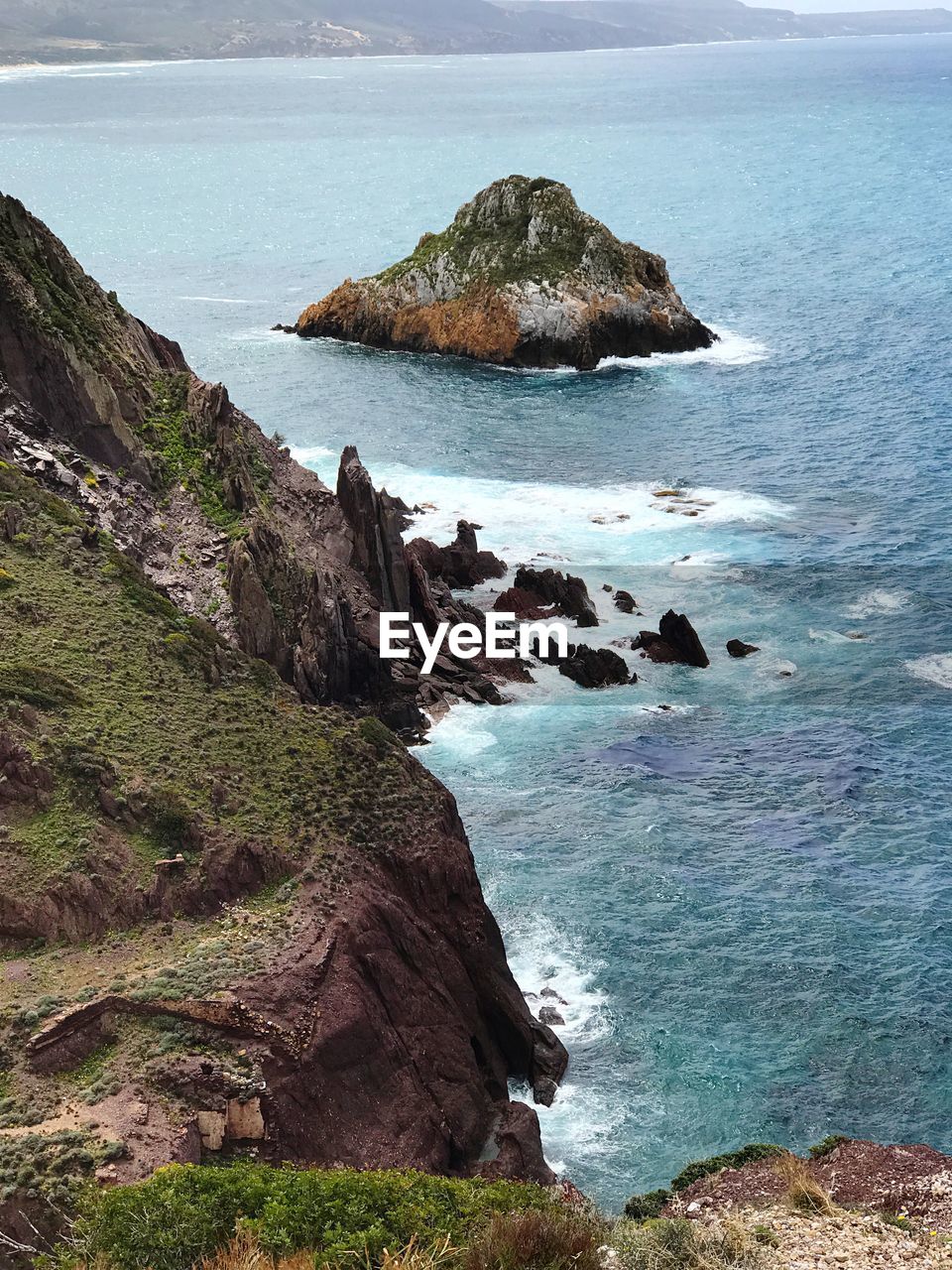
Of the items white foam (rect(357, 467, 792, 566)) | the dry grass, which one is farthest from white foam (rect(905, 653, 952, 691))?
the dry grass

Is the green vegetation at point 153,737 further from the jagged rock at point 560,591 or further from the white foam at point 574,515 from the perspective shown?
the white foam at point 574,515

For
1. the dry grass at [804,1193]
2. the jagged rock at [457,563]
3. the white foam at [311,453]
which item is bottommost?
the dry grass at [804,1193]

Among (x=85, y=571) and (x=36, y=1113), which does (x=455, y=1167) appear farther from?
(x=85, y=571)

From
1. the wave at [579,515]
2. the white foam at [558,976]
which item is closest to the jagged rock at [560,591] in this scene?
the wave at [579,515]

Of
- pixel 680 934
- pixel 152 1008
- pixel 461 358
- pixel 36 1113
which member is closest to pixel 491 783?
pixel 680 934

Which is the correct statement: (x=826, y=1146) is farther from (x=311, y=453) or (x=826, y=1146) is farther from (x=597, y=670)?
(x=311, y=453)

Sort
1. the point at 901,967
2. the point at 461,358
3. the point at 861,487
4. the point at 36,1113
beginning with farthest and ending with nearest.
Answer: the point at 461,358
the point at 861,487
the point at 901,967
the point at 36,1113

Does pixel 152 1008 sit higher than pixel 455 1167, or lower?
higher
